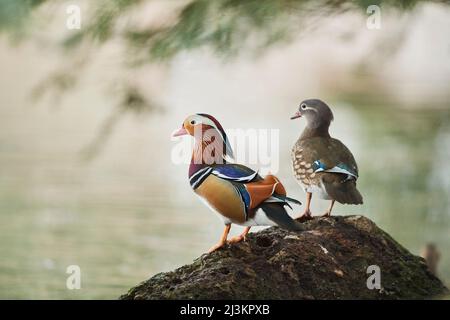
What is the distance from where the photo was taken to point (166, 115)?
2324 mm

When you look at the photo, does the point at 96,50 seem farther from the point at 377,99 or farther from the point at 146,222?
the point at 377,99

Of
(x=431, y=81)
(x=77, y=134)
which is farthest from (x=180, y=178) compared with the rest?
(x=431, y=81)

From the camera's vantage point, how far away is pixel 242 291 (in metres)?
1.81

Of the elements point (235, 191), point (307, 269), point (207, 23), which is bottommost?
point (307, 269)

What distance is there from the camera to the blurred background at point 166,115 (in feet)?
7.32

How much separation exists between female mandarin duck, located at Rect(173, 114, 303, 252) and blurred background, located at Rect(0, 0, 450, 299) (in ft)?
0.99

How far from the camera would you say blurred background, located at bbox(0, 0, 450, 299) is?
2.23m

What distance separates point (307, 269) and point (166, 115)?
722 millimetres

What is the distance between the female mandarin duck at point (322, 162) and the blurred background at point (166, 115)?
147mm
